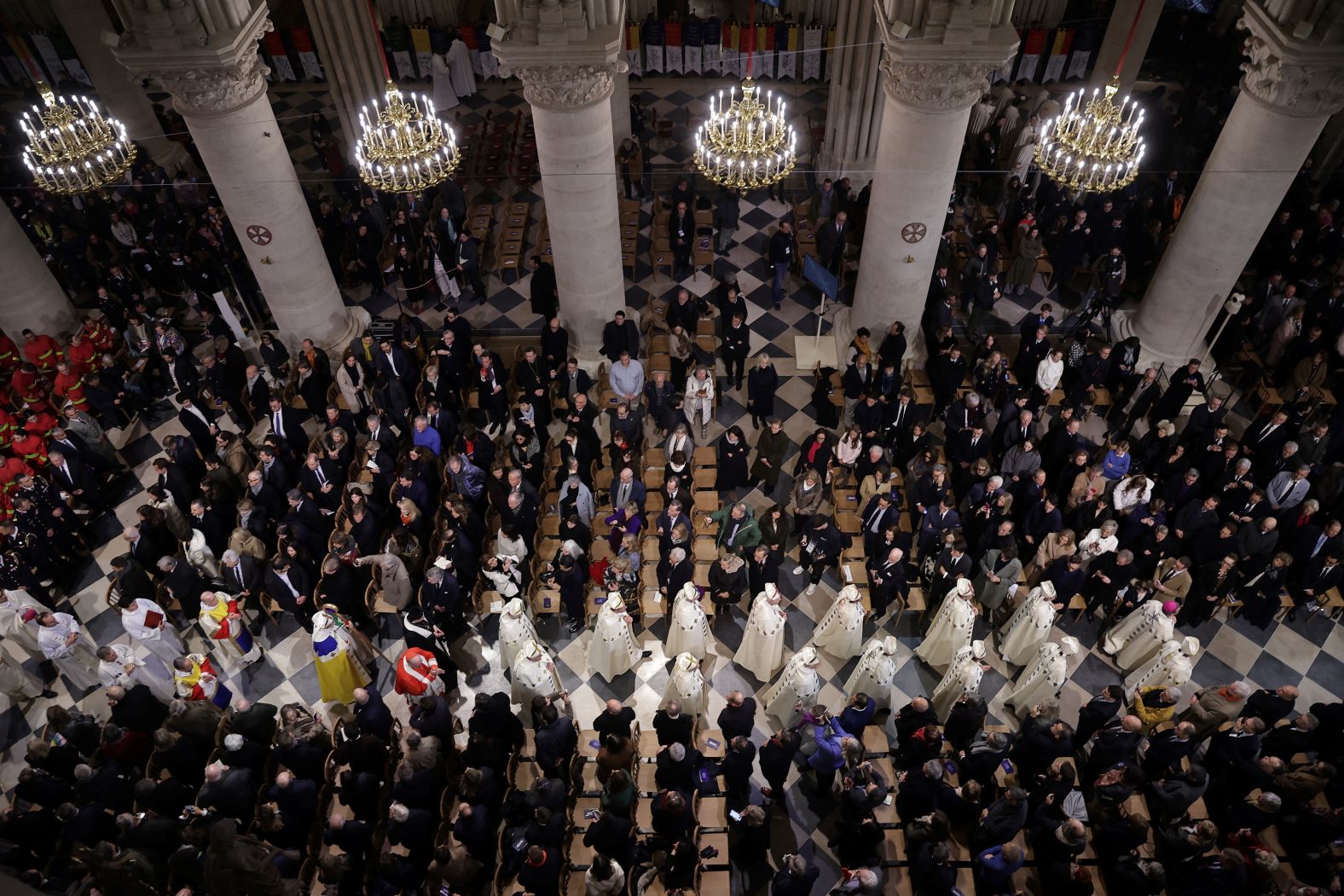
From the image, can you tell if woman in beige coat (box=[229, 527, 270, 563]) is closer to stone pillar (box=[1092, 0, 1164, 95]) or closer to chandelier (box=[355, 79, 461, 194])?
chandelier (box=[355, 79, 461, 194])

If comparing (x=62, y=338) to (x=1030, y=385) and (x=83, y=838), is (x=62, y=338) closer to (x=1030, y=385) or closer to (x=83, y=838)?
(x=83, y=838)

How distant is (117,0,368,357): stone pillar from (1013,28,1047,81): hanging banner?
13.9m

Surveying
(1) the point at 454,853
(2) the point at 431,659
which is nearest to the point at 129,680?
(2) the point at 431,659

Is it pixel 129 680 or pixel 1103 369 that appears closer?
pixel 129 680

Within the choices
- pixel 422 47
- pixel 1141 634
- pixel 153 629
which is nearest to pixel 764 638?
pixel 1141 634

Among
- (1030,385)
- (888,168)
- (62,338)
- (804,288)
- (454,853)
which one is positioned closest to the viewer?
(454,853)

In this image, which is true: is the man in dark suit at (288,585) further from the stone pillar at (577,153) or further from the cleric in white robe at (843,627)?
the cleric in white robe at (843,627)

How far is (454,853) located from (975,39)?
9.16 meters

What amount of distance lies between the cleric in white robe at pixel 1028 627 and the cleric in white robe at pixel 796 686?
2166 mm

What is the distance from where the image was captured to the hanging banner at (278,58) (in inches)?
778

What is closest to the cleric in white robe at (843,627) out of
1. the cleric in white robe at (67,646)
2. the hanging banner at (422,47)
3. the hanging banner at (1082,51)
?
the cleric in white robe at (67,646)

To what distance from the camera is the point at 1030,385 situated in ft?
39.9

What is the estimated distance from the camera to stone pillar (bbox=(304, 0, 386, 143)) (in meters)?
14.0

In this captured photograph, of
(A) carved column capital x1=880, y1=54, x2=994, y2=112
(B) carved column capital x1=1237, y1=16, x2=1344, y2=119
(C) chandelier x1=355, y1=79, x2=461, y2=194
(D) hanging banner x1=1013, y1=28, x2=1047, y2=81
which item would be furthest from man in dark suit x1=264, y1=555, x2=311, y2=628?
(D) hanging banner x1=1013, y1=28, x2=1047, y2=81
